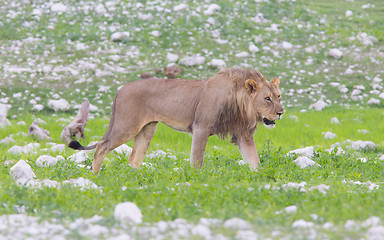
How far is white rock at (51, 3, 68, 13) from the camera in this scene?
2208cm

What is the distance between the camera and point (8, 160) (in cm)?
1015

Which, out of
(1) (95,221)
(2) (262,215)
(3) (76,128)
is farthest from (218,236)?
(3) (76,128)

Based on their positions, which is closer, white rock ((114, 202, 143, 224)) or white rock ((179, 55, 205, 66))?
white rock ((114, 202, 143, 224))

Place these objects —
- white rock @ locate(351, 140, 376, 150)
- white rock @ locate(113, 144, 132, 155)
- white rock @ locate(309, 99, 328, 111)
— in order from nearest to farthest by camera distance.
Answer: white rock @ locate(113, 144, 132, 155) → white rock @ locate(351, 140, 376, 150) → white rock @ locate(309, 99, 328, 111)

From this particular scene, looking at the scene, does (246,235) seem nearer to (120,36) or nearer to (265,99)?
(265,99)

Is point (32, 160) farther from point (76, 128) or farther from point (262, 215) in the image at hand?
point (262, 215)

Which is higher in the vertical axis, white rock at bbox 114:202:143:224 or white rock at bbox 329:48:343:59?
white rock at bbox 329:48:343:59

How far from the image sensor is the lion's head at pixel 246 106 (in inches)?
359

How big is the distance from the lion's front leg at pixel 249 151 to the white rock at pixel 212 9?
43.1ft

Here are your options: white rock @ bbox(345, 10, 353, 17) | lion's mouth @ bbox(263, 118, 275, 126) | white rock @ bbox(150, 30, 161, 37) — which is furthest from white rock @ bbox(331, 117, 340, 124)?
white rock @ bbox(345, 10, 353, 17)

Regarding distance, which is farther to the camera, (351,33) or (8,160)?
(351,33)

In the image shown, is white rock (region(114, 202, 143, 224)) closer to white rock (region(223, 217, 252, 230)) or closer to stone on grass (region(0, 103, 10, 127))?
white rock (region(223, 217, 252, 230))

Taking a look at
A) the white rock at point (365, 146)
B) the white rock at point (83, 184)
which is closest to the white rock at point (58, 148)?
the white rock at point (83, 184)

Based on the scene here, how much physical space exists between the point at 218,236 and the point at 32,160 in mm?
5963
